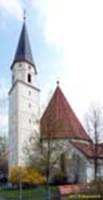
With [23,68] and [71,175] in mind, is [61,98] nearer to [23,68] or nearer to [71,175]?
[23,68]

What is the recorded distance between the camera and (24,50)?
195 ft

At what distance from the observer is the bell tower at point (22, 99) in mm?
53844

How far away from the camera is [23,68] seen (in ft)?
190

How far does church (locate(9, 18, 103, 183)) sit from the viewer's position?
170 ft

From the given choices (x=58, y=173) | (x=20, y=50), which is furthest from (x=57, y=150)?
(x=20, y=50)

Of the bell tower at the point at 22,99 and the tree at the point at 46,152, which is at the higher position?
the bell tower at the point at 22,99

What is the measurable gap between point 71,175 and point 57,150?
1551cm

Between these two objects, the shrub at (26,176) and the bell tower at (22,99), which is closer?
the shrub at (26,176)

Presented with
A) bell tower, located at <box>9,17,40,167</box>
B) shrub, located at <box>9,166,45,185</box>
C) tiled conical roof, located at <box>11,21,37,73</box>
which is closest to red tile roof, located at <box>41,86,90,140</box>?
bell tower, located at <box>9,17,40,167</box>

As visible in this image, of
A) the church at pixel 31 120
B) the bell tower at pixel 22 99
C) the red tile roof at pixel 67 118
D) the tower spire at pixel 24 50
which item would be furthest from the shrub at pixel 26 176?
the tower spire at pixel 24 50

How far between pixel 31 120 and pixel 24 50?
10949 mm

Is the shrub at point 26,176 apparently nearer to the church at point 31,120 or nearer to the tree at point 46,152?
the church at point 31,120

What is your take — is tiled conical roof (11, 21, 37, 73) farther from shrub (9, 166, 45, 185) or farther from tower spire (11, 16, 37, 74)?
shrub (9, 166, 45, 185)

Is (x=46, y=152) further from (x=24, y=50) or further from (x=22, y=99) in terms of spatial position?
(x=24, y=50)
